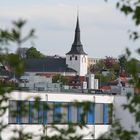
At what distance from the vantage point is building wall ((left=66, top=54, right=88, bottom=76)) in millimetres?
180875

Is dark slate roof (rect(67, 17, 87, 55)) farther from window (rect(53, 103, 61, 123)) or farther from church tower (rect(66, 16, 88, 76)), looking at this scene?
window (rect(53, 103, 61, 123))

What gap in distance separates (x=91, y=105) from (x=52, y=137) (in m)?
0.90

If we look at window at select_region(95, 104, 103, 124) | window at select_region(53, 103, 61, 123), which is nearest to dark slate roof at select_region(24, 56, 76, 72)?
window at select_region(95, 104, 103, 124)

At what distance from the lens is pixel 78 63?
183750 millimetres

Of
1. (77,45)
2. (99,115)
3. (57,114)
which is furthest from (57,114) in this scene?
(77,45)

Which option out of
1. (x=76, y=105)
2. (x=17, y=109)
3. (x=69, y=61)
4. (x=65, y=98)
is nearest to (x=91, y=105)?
(x=76, y=105)

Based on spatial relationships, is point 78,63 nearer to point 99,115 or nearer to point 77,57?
point 77,57

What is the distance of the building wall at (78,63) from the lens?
181m

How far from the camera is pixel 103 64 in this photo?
187125 millimetres

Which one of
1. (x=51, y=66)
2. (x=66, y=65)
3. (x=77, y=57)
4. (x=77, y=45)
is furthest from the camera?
(x=51, y=66)

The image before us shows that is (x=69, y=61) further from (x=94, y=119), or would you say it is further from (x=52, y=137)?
(x=52, y=137)

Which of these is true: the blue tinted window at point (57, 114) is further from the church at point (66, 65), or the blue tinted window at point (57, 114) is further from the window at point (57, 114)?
the church at point (66, 65)

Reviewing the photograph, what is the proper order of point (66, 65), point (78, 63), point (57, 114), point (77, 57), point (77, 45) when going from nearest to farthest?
point (57, 114)
point (77, 45)
point (77, 57)
point (78, 63)
point (66, 65)

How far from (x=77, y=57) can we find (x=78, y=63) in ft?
14.8
